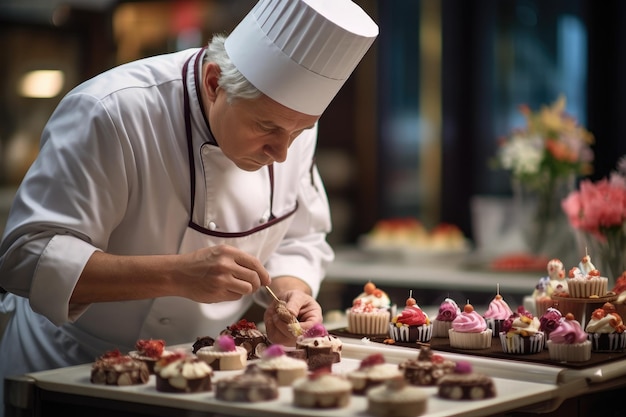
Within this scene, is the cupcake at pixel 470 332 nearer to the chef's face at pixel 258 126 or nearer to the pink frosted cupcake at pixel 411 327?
the pink frosted cupcake at pixel 411 327

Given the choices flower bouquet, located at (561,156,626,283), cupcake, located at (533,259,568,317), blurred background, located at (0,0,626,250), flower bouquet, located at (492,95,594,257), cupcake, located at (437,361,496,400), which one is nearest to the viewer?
cupcake, located at (437,361,496,400)

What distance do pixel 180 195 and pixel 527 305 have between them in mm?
973

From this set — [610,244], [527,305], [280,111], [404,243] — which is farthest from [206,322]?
[404,243]

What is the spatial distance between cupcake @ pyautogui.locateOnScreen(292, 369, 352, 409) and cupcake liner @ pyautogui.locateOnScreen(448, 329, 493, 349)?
1.78 feet

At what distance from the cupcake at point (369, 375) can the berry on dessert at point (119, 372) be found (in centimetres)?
39

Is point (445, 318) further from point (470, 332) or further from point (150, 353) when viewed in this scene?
point (150, 353)

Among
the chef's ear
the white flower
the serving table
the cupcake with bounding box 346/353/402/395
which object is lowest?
the serving table

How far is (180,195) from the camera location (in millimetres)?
2303

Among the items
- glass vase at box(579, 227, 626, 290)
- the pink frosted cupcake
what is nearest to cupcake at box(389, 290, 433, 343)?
the pink frosted cupcake

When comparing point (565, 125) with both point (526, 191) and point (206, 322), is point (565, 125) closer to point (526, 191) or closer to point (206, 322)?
point (526, 191)

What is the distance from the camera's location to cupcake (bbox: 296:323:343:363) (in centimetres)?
201

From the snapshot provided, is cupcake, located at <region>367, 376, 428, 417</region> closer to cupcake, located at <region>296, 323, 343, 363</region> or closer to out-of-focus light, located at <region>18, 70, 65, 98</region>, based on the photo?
cupcake, located at <region>296, 323, 343, 363</region>

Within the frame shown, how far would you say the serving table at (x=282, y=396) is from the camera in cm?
164

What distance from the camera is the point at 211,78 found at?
224 cm
